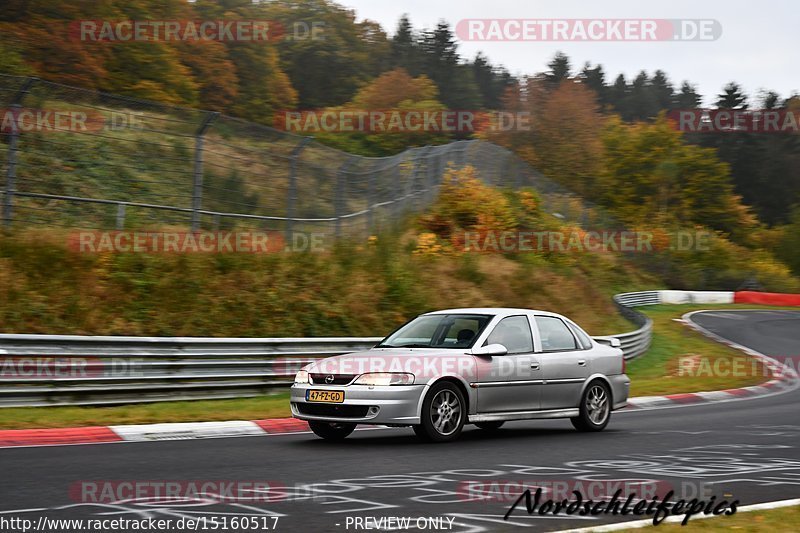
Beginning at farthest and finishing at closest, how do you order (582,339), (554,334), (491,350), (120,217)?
(120,217) < (582,339) < (554,334) < (491,350)

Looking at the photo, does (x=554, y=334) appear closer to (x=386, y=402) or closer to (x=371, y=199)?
(x=386, y=402)

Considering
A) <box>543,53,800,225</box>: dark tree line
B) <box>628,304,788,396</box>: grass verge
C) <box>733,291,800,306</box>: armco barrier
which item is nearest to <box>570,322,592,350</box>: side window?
<box>628,304,788,396</box>: grass verge

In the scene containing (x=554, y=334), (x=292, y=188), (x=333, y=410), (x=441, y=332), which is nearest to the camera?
(x=333, y=410)

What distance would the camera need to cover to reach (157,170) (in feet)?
65.8

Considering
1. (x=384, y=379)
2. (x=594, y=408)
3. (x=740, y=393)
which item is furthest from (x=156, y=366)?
(x=740, y=393)

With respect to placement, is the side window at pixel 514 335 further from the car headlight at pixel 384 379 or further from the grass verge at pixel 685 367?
the grass verge at pixel 685 367

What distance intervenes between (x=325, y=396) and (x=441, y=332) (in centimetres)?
177

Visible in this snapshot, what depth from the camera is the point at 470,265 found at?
28.2 metres

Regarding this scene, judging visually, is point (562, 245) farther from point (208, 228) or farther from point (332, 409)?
point (332, 409)

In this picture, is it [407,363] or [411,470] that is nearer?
[411,470]

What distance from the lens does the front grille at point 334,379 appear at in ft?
36.3

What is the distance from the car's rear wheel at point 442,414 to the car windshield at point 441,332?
28.2 inches

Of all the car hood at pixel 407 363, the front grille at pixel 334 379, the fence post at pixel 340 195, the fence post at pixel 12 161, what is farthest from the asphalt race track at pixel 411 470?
the fence post at pixel 340 195

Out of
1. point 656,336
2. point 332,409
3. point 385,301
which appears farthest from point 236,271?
point 656,336
